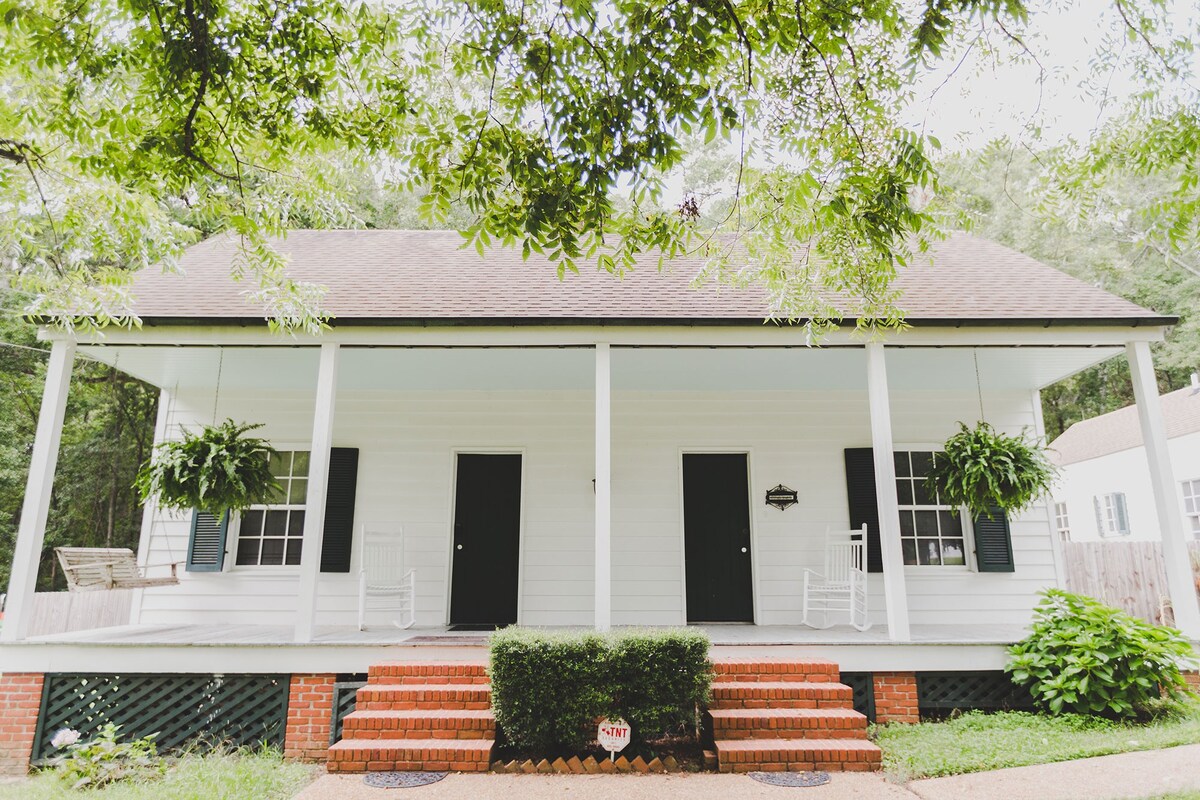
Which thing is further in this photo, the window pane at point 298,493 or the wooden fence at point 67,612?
the wooden fence at point 67,612

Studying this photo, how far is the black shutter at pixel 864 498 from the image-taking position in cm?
748

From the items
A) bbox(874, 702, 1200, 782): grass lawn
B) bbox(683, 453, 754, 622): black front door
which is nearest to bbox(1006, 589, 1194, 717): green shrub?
bbox(874, 702, 1200, 782): grass lawn

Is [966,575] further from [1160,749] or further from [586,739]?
[586,739]

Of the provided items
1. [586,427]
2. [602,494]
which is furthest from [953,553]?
[602,494]

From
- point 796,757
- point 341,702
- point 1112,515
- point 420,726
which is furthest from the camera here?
point 1112,515

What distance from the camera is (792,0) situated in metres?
3.69

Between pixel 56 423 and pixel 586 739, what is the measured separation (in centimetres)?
479

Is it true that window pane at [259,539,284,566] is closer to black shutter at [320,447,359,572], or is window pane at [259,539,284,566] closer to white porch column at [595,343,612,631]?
black shutter at [320,447,359,572]

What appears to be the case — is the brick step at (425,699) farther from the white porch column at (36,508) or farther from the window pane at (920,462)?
the window pane at (920,462)

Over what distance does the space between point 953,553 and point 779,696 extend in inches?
144

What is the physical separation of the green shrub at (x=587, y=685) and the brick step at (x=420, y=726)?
0.73ft

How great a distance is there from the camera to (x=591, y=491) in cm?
775

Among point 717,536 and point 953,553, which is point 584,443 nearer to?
point 717,536

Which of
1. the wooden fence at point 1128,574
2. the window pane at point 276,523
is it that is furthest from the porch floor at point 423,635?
the wooden fence at point 1128,574
